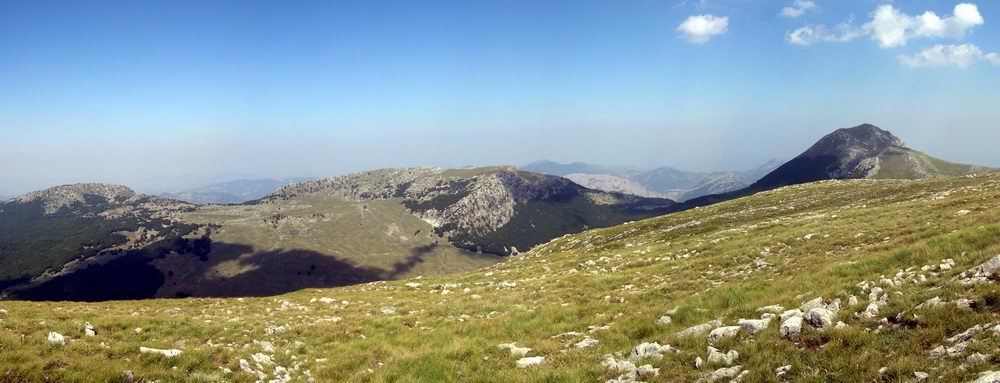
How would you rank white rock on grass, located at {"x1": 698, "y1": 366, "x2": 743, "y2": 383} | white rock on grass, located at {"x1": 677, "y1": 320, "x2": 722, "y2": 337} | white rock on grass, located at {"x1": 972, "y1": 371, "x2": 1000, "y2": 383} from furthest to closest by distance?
white rock on grass, located at {"x1": 677, "y1": 320, "x2": 722, "y2": 337}
white rock on grass, located at {"x1": 698, "y1": 366, "x2": 743, "y2": 383}
white rock on grass, located at {"x1": 972, "y1": 371, "x2": 1000, "y2": 383}

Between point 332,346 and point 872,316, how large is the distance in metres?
16.8

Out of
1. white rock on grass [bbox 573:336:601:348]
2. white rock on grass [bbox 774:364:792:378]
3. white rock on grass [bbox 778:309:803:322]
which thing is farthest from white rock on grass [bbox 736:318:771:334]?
white rock on grass [bbox 573:336:601:348]

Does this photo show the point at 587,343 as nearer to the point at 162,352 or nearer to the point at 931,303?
the point at 931,303

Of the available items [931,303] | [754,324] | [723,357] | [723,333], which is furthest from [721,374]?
[931,303]

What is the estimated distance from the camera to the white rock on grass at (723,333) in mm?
11645

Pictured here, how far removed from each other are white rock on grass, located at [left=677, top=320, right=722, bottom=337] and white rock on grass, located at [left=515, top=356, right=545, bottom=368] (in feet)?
13.3

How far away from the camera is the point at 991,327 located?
8.58m

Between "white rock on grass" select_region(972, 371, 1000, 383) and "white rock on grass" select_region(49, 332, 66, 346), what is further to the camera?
"white rock on grass" select_region(49, 332, 66, 346)

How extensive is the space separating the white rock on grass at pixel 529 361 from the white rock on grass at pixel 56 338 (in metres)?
14.1

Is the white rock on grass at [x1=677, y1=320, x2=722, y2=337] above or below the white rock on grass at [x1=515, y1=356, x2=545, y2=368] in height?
above

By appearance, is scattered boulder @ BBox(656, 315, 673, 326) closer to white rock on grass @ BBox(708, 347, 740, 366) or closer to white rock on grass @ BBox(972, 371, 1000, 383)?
white rock on grass @ BBox(708, 347, 740, 366)

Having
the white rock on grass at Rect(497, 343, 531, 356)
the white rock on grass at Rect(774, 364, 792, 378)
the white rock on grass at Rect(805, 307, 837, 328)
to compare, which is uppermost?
the white rock on grass at Rect(805, 307, 837, 328)

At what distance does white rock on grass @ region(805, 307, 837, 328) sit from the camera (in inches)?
426

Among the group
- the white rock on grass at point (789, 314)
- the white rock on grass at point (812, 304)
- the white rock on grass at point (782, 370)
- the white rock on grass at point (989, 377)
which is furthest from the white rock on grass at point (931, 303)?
the white rock on grass at point (782, 370)
